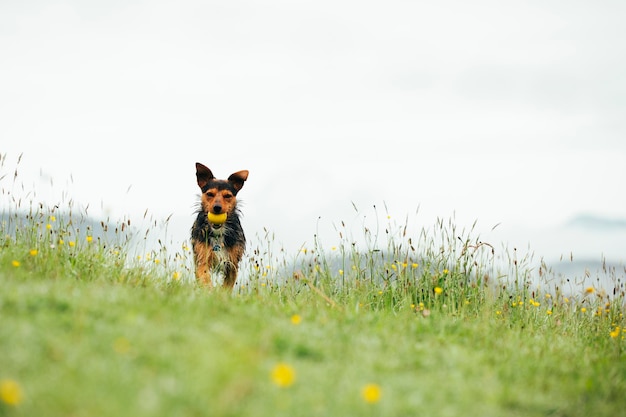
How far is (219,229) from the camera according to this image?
7.73 m

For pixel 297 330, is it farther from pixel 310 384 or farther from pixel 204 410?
pixel 204 410

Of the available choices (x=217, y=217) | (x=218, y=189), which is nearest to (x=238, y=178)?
(x=218, y=189)

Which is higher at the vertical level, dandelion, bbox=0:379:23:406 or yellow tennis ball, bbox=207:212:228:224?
yellow tennis ball, bbox=207:212:228:224

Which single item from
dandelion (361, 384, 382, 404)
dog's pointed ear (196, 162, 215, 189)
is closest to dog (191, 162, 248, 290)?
dog's pointed ear (196, 162, 215, 189)

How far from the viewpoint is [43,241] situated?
649 cm

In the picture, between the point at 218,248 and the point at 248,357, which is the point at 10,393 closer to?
the point at 248,357

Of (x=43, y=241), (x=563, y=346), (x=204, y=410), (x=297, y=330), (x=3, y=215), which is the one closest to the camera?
(x=204, y=410)

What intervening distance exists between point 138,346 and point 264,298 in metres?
2.42

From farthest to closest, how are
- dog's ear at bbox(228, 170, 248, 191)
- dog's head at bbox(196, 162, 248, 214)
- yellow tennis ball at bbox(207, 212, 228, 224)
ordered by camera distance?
1. dog's ear at bbox(228, 170, 248, 191)
2. dog's head at bbox(196, 162, 248, 214)
3. yellow tennis ball at bbox(207, 212, 228, 224)

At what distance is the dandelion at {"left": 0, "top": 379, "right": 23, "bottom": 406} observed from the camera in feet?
8.93

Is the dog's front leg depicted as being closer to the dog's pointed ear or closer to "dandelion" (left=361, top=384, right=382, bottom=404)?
the dog's pointed ear

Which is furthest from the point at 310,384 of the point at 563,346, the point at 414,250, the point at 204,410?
the point at 414,250

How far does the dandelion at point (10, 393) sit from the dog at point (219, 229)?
4567mm

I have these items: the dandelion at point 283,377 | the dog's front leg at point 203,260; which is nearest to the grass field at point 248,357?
the dandelion at point 283,377
